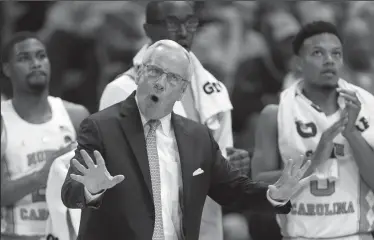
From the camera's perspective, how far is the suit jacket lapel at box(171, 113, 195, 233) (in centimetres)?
289

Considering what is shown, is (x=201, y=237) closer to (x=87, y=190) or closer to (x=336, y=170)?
(x=336, y=170)

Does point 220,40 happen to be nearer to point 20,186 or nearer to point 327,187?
point 327,187

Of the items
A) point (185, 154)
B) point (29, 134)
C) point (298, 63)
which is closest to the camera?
point (185, 154)

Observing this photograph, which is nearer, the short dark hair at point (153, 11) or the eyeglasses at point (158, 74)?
the eyeglasses at point (158, 74)

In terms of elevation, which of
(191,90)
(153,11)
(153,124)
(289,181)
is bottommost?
(289,181)

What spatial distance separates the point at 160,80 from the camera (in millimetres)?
2895

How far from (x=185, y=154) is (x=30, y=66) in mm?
1541

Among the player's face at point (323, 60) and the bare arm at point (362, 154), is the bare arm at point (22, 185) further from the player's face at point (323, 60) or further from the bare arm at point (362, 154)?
the bare arm at point (362, 154)

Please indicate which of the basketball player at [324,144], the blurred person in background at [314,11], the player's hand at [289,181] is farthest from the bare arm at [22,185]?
the blurred person in background at [314,11]

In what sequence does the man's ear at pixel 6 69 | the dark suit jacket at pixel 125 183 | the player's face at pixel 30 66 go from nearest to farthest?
the dark suit jacket at pixel 125 183 < the player's face at pixel 30 66 < the man's ear at pixel 6 69

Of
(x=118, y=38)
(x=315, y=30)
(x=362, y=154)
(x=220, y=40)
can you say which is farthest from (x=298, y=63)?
(x=118, y=38)

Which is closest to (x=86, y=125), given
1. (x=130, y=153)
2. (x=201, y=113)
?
(x=130, y=153)

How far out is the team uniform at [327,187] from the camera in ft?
12.2

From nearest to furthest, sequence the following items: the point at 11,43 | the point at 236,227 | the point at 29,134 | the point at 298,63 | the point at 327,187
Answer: the point at 327,187 < the point at 298,63 < the point at 29,134 < the point at 11,43 < the point at 236,227
